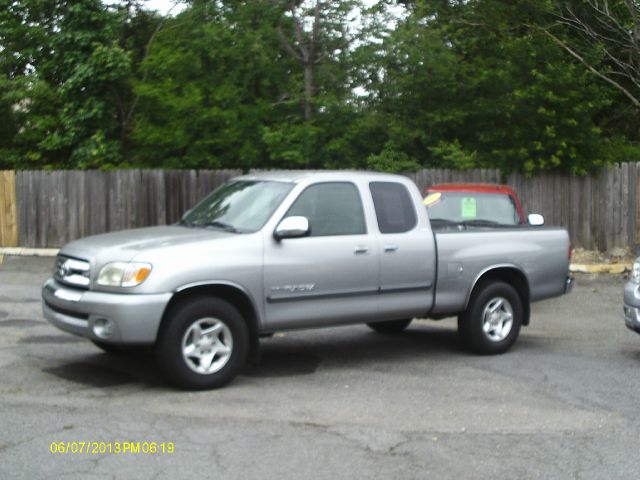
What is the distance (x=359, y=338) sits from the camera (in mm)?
11375

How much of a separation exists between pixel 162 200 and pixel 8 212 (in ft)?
11.0

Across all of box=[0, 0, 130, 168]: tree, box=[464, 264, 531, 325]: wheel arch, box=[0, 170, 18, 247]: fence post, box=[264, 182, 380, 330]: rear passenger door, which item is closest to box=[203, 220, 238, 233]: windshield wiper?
box=[264, 182, 380, 330]: rear passenger door

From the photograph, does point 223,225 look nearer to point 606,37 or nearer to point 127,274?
point 127,274

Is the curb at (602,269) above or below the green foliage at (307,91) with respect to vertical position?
below

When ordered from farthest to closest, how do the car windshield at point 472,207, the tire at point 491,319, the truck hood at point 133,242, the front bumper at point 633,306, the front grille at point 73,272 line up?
the car windshield at point 472,207
the tire at point 491,319
the front bumper at point 633,306
the front grille at point 73,272
the truck hood at point 133,242

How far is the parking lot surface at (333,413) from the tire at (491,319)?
0.18 m

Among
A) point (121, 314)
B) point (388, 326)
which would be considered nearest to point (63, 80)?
point (388, 326)

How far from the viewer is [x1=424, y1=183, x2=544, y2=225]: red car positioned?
13758 millimetres

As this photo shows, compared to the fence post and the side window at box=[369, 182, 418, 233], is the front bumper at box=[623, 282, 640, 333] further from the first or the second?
the fence post

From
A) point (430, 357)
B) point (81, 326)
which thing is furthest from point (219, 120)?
point (81, 326)

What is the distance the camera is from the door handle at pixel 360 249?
913 centimetres

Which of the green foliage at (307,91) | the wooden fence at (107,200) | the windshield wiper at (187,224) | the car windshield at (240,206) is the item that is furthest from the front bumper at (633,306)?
the wooden fence at (107,200)

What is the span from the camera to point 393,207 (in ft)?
31.9

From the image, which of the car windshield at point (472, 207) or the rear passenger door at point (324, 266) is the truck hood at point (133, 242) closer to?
the rear passenger door at point (324, 266)
